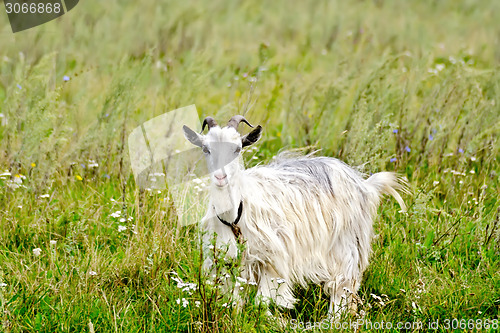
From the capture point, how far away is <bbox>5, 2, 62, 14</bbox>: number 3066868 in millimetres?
8188

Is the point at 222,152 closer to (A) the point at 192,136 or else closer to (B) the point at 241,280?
(A) the point at 192,136

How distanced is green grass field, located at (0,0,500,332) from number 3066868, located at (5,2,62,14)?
0.86ft

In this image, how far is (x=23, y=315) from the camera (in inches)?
138

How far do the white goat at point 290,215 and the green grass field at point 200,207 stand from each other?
0.16m

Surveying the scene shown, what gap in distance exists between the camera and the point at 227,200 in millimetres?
3578

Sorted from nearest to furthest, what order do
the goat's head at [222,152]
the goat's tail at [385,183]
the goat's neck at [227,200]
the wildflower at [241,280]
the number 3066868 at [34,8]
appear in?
the wildflower at [241,280] → the goat's head at [222,152] → the goat's neck at [227,200] → the goat's tail at [385,183] → the number 3066868 at [34,8]

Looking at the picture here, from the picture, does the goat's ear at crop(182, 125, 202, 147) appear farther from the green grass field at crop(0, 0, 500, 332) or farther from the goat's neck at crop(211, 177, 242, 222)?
the green grass field at crop(0, 0, 500, 332)

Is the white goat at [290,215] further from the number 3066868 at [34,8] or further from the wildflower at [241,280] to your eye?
the number 3066868 at [34,8]

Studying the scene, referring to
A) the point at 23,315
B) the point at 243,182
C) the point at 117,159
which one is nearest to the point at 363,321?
the point at 243,182

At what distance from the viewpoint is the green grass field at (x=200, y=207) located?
3.57 meters

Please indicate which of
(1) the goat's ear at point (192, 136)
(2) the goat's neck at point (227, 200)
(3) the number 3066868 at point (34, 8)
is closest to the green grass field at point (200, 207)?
(3) the number 3066868 at point (34, 8)

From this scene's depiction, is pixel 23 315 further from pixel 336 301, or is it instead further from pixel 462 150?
pixel 462 150

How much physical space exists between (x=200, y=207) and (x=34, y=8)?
556cm

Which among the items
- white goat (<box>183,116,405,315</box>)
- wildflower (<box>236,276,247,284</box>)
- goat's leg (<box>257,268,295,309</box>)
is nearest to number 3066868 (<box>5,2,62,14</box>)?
white goat (<box>183,116,405,315</box>)
